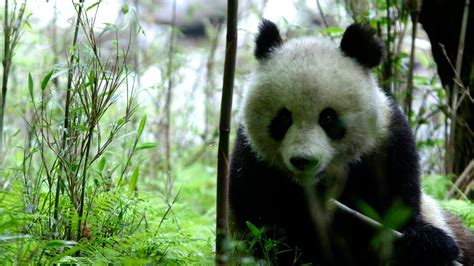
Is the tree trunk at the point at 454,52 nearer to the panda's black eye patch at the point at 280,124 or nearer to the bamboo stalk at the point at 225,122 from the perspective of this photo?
the panda's black eye patch at the point at 280,124

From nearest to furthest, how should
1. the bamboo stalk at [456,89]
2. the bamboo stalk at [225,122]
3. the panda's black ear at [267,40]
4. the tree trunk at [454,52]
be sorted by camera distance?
the bamboo stalk at [225,122] → the panda's black ear at [267,40] → the bamboo stalk at [456,89] → the tree trunk at [454,52]

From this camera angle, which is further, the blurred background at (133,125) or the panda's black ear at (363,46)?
the panda's black ear at (363,46)

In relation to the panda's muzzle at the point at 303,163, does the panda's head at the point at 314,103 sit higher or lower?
higher

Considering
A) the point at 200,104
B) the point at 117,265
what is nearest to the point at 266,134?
the point at 117,265

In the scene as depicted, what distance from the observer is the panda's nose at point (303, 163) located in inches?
158

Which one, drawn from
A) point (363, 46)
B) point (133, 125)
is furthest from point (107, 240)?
point (133, 125)

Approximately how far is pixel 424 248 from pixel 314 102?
3.65 feet

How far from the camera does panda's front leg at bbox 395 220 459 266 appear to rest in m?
4.27

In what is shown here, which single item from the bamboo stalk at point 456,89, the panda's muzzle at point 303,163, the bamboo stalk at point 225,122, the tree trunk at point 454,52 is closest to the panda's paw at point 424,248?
the panda's muzzle at point 303,163

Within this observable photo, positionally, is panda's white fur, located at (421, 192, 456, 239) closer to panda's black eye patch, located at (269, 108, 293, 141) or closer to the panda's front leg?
the panda's front leg

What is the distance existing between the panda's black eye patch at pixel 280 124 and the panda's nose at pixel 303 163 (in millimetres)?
349

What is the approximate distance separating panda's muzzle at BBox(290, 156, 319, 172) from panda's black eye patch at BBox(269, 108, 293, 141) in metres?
0.35

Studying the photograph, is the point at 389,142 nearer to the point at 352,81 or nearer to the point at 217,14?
the point at 352,81

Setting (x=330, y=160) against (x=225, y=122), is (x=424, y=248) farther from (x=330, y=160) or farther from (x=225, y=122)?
(x=225, y=122)
